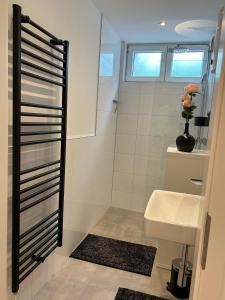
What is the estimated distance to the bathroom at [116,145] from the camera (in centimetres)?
111

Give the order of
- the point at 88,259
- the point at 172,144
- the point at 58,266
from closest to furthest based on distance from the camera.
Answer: the point at 58,266 → the point at 88,259 → the point at 172,144

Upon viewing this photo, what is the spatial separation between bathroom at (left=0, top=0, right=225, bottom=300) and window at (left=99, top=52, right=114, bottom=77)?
1 centimetres

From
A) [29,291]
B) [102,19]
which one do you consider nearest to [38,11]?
[102,19]

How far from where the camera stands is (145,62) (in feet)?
11.5

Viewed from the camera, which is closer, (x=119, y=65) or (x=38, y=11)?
(x=38, y=11)

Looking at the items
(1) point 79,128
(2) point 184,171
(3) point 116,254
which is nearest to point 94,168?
(1) point 79,128

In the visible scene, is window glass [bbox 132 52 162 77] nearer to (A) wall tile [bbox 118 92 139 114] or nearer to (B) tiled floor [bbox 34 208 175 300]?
(A) wall tile [bbox 118 92 139 114]

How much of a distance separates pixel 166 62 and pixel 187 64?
0.94 feet

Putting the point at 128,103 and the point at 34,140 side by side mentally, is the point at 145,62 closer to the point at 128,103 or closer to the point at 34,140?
the point at 128,103

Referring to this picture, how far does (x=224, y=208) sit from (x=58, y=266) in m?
1.92

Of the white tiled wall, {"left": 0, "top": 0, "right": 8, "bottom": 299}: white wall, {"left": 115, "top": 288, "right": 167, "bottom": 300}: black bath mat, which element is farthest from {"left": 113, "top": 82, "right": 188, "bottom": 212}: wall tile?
{"left": 0, "top": 0, "right": 8, "bottom": 299}: white wall

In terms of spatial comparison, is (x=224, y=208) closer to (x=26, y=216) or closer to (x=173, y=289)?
(x=26, y=216)

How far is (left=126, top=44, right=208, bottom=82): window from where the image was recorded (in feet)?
10.6

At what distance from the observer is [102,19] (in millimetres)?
2635
